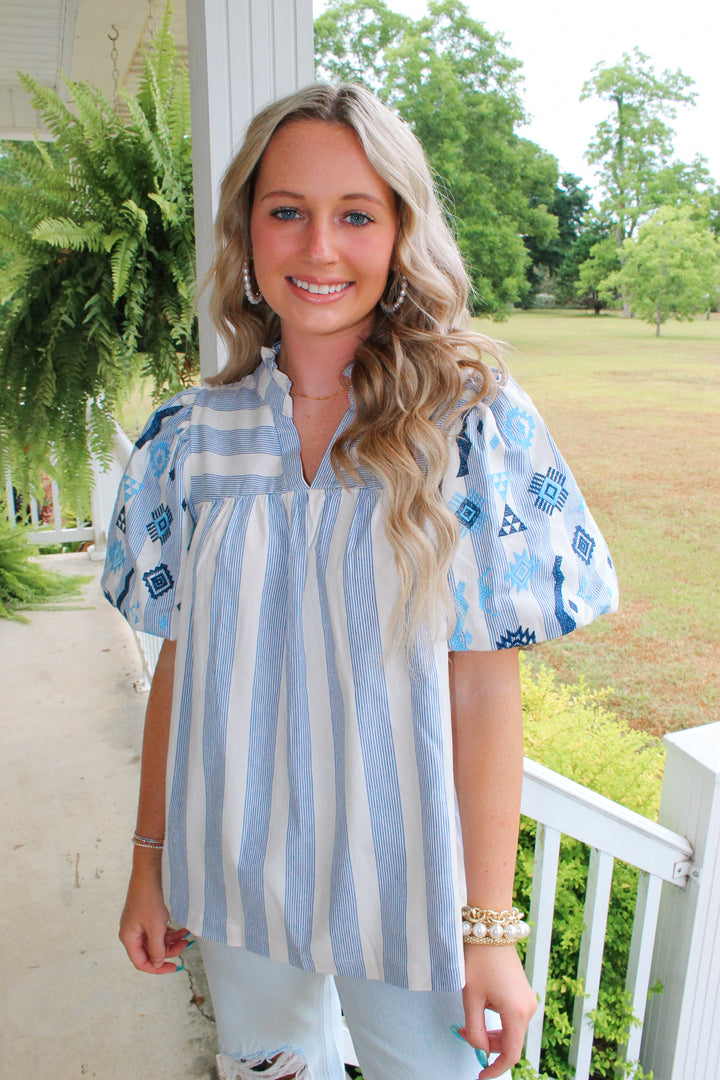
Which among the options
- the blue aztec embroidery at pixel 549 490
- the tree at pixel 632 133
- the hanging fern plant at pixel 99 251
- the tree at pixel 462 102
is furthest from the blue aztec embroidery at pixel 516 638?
the tree at pixel 632 133

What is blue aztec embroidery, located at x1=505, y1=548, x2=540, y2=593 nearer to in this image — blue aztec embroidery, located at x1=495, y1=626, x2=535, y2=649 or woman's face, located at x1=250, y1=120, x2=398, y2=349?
blue aztec embroidery, located at x1=495, y1=626, x2=535, y2=649

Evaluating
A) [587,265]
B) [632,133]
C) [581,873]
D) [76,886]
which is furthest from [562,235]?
[76,886]

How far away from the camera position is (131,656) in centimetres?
318

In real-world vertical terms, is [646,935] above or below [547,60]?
below

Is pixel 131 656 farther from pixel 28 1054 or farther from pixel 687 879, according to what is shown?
pixel 687 879

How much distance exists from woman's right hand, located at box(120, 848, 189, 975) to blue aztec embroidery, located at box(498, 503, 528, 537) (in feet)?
1.74

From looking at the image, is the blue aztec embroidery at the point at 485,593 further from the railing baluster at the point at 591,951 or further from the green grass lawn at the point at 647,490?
the green grass lawn at the point at 647,490

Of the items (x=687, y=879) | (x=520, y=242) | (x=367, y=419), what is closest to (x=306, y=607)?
(x=367, y=419)

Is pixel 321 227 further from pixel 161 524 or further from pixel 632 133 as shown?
pixel 632 133

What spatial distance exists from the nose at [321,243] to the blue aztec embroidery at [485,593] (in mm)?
321

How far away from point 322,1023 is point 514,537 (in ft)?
1.89

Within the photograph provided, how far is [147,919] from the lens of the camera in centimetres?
88

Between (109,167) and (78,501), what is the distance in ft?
1.89

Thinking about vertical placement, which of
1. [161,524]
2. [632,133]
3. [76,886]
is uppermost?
[632,133]
